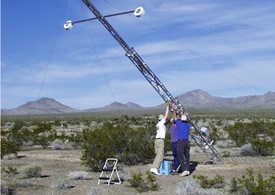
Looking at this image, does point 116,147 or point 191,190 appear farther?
point 116,147

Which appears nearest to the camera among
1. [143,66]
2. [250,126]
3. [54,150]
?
[143,66]

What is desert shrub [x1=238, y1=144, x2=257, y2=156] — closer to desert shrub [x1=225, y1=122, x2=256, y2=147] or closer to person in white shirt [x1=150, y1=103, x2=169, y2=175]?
desert shrub [x1=225, y1=122, x2=256, y2=147]

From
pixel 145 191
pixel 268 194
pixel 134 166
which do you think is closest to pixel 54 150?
pixel 134 166

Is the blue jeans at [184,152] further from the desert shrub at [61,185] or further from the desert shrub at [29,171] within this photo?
the desert shrub at [29,171]

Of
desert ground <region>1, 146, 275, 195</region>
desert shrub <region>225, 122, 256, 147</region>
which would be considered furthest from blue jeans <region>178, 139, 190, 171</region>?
desert shrub <region>225, 122, 256, 147</region>

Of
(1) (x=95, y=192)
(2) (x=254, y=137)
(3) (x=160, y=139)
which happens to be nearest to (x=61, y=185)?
(1) (x=95, y=192)

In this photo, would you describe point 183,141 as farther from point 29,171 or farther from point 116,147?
point 116,147

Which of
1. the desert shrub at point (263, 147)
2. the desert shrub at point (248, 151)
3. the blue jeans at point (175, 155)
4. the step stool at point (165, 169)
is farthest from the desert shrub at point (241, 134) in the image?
the step stool at point (165, 169)

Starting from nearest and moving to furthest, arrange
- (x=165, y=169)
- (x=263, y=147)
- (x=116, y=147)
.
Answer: (x=165, y=169)
(x=116, y=147)
(x=263, y=147)

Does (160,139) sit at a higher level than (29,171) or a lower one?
higher

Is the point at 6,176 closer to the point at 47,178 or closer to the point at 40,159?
the point at 47,178

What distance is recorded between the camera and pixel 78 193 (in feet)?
39.5

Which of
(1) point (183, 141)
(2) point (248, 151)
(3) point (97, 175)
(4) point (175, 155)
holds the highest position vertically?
(1) point (183, 141)

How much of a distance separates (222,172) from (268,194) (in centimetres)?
554
